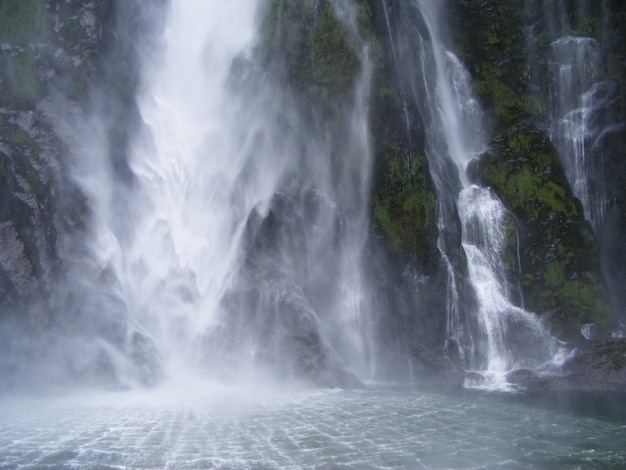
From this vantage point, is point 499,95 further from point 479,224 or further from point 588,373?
point 588,373

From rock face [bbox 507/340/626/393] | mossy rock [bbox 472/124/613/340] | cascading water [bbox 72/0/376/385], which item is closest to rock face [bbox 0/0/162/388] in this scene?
cascading water [bbox 72/0/376/385]

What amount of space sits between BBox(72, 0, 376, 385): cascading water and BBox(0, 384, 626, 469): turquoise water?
3826mm

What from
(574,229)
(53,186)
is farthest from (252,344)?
(574,229)

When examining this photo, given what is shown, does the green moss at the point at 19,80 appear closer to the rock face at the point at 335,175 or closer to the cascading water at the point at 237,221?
the rock face at the point at 335,175

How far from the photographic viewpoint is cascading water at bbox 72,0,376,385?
24031mm

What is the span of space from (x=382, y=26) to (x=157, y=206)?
13.0m

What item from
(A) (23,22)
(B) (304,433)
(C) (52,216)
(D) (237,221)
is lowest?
(B) (304,433)

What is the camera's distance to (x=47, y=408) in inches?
733

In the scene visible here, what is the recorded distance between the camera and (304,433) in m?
14.8

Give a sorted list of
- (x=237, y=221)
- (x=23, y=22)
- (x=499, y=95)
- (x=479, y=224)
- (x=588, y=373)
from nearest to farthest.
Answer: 1. (x=588, y=373)
2. (x=23, y=22)
3. (x=479, y=224)
4. (x=237, y=221)
5. (x=499, y=95)

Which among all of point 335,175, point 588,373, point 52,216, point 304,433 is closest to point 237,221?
point 335,175

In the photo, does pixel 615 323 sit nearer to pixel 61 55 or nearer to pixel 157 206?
pixel 157 206

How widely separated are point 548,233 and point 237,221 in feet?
43.4

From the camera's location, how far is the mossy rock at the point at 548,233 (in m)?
24.7
